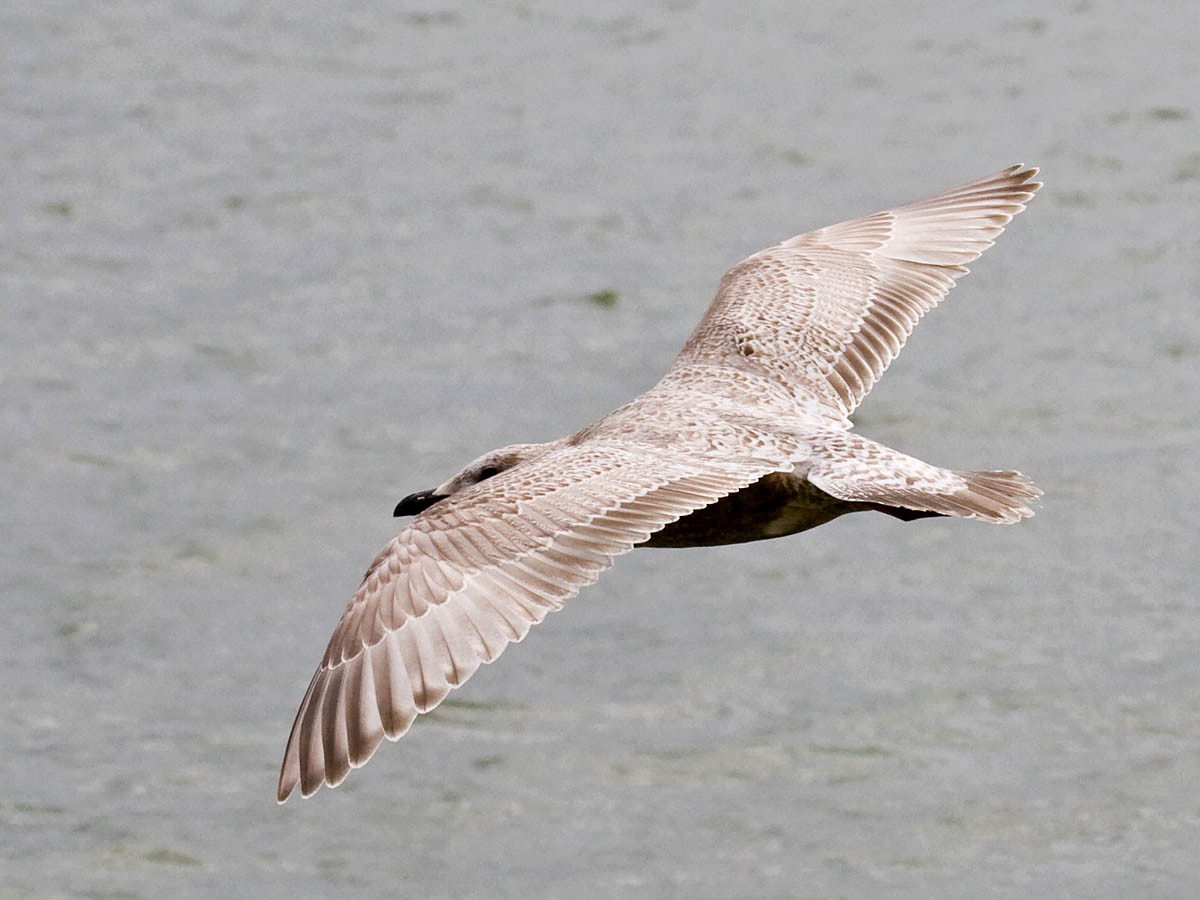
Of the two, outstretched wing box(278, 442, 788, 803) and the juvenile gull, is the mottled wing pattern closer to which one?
the juvenile gull

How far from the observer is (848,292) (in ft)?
36.8

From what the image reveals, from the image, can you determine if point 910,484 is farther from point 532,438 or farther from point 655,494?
point 532,438

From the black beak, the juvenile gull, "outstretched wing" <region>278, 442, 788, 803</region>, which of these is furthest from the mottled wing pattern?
the black beak

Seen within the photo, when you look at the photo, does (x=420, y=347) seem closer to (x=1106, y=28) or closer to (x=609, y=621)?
(x=609, y=621)

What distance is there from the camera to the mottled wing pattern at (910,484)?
8883mm

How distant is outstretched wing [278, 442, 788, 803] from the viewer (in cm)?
814

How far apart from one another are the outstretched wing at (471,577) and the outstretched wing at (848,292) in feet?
4.91

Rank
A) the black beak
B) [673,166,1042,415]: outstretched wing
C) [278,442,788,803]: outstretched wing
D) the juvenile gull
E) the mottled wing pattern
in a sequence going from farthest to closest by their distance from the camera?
[673,166,1042,415]: outstretched wing, the black beak, the mottled wing pattern, the juvenile gull, [278,442,788,803]: outstretched wing

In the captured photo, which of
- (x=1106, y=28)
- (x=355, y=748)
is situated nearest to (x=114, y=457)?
(x=355, y=748)

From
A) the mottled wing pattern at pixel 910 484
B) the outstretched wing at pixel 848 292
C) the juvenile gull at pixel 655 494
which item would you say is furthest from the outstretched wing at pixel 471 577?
the outstretched wing at pixel 848 292

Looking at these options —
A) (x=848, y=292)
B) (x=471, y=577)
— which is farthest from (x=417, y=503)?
(x=848, y=292)

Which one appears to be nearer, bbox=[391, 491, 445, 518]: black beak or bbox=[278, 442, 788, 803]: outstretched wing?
bbox=[278, 442, 788, 803]: outstretched wing

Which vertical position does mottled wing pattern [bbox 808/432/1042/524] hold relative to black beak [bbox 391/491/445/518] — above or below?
above

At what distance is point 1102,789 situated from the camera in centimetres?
1442
